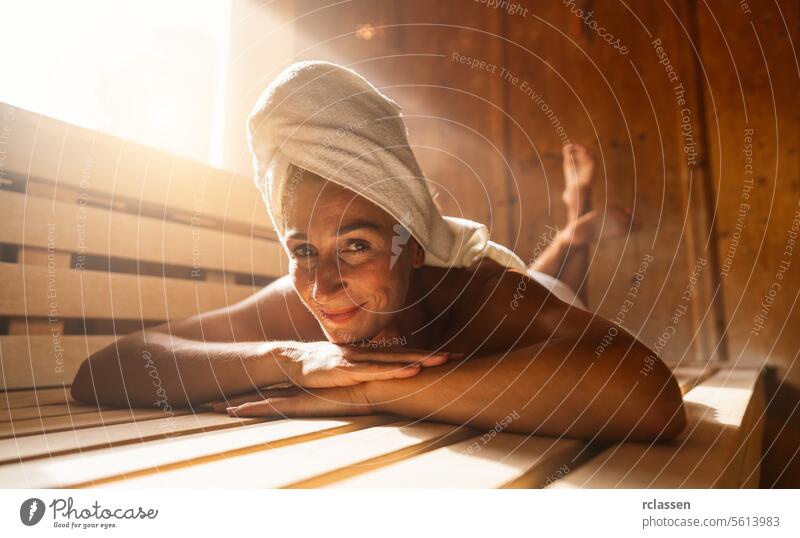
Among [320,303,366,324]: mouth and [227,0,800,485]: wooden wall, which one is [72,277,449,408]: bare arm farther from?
[227,0,800,485]: wooden wall

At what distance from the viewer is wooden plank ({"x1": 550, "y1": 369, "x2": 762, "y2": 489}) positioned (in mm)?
324

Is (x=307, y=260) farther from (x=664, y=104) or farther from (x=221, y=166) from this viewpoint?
(x=664, y=104)

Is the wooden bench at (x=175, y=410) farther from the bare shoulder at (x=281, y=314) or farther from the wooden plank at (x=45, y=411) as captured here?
the bare shoulder at (x=281, y=314)

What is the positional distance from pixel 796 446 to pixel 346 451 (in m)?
0.74

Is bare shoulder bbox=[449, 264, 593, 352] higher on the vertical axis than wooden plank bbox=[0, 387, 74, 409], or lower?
higher

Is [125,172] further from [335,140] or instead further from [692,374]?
[692,374]

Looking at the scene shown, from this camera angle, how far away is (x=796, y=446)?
2.46 feet

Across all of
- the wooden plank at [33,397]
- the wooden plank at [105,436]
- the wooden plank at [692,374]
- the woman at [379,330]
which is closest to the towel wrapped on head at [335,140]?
the woman at [379,330]

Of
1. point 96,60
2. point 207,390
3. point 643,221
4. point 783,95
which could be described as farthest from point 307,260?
point 783,95

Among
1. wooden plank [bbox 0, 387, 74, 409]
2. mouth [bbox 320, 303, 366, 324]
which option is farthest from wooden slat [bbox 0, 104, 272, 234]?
mouth [bbox 320, 303, 366, 324]

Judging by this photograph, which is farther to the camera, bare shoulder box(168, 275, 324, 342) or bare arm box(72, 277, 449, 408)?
bare shoulder box(168, 275, 324, 342)

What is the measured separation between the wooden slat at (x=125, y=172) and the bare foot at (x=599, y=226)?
70cm

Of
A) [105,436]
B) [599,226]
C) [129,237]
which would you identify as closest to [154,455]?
[105,436]

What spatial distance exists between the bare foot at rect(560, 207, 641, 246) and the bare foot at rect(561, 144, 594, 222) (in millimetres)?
20
